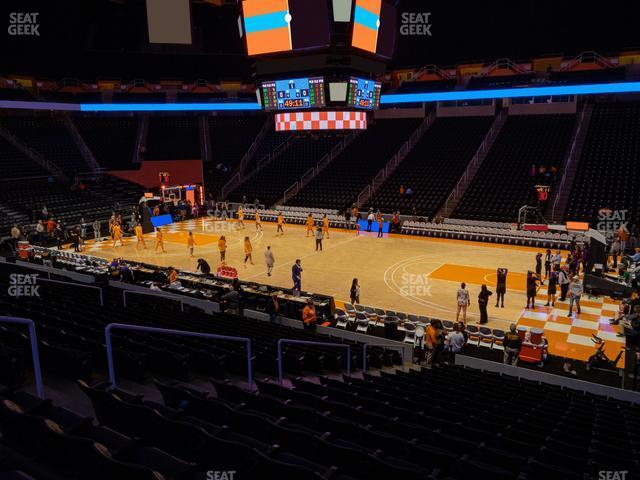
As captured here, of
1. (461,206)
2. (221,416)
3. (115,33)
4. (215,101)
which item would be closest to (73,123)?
(115,33)

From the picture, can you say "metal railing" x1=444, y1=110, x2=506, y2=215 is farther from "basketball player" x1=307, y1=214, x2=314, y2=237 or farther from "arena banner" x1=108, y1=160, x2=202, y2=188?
"arena banner" x1=108, y1=160, x2=202, y2=188

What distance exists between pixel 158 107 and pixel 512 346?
3784 centimetres

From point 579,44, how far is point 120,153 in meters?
37.3

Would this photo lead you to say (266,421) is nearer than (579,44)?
Yes

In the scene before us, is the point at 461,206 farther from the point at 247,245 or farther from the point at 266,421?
the point at 266,421

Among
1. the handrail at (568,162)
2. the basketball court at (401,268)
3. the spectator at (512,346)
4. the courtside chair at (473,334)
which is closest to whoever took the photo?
the spectator at (512,346)

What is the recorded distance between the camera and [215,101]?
145ft

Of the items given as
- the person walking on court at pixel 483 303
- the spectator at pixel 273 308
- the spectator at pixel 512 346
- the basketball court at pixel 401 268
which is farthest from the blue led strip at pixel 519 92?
the spectator at pixel 273 308

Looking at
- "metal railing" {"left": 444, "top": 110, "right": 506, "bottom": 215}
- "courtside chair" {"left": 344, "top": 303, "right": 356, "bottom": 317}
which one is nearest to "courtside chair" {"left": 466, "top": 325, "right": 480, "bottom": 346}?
"courtside chair" {"left": 344, "top": 303, "right": 356, "bottom": 317}

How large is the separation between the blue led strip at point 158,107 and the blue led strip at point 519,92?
12.2 m

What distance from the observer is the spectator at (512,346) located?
12.5 meters

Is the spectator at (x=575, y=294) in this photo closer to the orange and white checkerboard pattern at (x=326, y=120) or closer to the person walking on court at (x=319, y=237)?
the orange and white checkerboard pattern at (x=326, y=120)

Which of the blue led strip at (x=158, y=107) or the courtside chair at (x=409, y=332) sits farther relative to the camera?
the blue led strip at (x=158, y=107)

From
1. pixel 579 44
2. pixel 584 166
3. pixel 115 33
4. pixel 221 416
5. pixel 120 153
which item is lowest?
pixel 221 416
